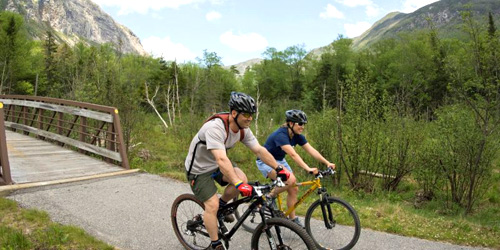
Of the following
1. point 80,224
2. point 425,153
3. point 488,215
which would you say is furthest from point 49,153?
point 488,215

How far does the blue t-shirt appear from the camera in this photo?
5043mm

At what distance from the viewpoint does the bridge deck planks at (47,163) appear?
7836 mm

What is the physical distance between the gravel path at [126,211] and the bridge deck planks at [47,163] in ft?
2.51

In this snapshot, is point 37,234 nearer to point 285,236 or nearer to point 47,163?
point 285,236

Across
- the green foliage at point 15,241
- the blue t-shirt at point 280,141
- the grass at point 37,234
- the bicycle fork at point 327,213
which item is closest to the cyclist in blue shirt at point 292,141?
the blue t-shirt at point 280,141

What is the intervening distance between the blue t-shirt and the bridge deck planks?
5.19 metres

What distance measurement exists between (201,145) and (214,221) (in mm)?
838

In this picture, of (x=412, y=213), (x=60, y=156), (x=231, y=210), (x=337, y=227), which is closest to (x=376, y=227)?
(x=337, y=227)

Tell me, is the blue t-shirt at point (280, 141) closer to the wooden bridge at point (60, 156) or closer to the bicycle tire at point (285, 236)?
the bicycle tire at point (285, 236)

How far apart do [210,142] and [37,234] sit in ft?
9.74

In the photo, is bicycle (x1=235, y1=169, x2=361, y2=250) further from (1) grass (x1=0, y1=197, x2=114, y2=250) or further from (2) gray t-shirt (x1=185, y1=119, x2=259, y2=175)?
(1) grass (x1=0, y1=197, x2=114, y2=250)

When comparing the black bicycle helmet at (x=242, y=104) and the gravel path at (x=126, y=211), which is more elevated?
the black bicycle helmet at (x=242, y=104)

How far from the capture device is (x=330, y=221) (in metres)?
4.72

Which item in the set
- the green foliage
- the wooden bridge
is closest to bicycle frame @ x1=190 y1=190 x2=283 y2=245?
the green foliage
